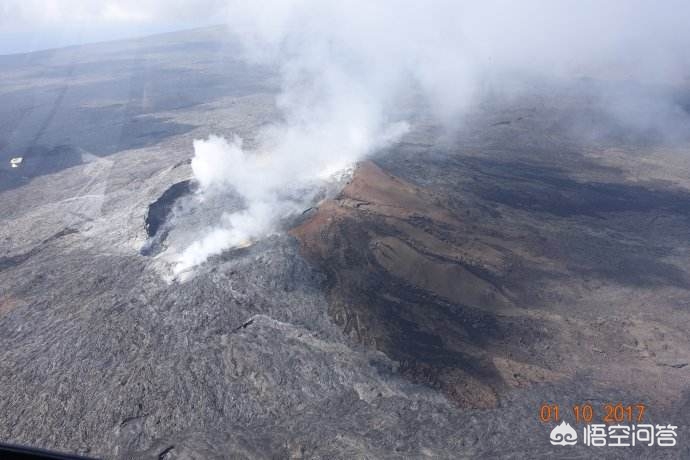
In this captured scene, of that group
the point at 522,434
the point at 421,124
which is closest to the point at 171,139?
the point at 421,124

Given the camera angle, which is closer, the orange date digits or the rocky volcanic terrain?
A: the rocky volcanic terrain

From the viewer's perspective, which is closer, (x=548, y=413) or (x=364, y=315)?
(x=548, y=413)

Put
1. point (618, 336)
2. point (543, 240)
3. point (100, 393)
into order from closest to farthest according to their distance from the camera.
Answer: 1. point (100, 393)
2. point (618, 336)
3. point (543, 240)

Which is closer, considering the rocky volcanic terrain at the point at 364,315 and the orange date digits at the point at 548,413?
the rocky volcanic terrain at the point at 364,315

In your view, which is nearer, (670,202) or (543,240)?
(543,240)

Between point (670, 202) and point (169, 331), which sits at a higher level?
point (169, 331)

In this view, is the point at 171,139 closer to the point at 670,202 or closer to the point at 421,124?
the point at 421,124

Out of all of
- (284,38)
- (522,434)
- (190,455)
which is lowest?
(522,434)

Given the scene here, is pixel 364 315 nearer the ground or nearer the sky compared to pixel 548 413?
nearer the sky
